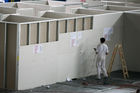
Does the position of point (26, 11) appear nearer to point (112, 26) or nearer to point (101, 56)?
point (112, 26)

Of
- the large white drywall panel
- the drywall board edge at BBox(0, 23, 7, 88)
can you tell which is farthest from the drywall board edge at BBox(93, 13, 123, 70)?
the drywall board edge at BBox(0, 23, 7, 88)

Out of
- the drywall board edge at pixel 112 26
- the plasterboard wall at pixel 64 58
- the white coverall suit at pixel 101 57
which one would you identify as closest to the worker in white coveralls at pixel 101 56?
the white coverall suit at pixel 101 57

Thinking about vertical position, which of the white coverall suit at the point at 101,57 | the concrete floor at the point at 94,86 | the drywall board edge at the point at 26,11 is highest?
the drywall board edge at the point at 26,11

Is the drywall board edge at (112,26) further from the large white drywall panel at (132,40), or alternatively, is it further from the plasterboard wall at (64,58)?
the large white drywall panel at (132,40)

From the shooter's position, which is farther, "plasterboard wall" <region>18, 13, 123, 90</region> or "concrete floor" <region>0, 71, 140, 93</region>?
"concrete floor" <region>0, 71, 140, 93</region>

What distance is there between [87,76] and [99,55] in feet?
5.49

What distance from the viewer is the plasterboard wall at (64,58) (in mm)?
20125

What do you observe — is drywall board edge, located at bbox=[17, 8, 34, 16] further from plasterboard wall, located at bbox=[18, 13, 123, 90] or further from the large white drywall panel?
the large white drywall panel

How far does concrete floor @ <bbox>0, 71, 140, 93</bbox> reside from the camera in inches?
802

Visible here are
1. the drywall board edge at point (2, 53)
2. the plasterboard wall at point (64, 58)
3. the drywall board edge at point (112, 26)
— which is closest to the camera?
the drywall board edge at point (2, 53)

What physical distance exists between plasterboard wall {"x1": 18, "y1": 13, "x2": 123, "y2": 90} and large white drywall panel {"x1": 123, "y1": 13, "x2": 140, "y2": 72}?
34 centimetres

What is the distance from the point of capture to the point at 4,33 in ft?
64.9

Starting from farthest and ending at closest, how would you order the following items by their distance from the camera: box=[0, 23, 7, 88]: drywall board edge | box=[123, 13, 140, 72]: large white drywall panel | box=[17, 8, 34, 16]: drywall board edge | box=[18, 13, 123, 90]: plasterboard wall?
box=[17, 8, 34, 16]: drywall board edge
box=[123, 13, 140, 72]: large white drywall panel
box=[18, 13, 123, 90]: plasterboard wall
box=[0, 23, 7, 88]: drywall board edge

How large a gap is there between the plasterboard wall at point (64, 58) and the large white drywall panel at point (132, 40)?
345 mm
